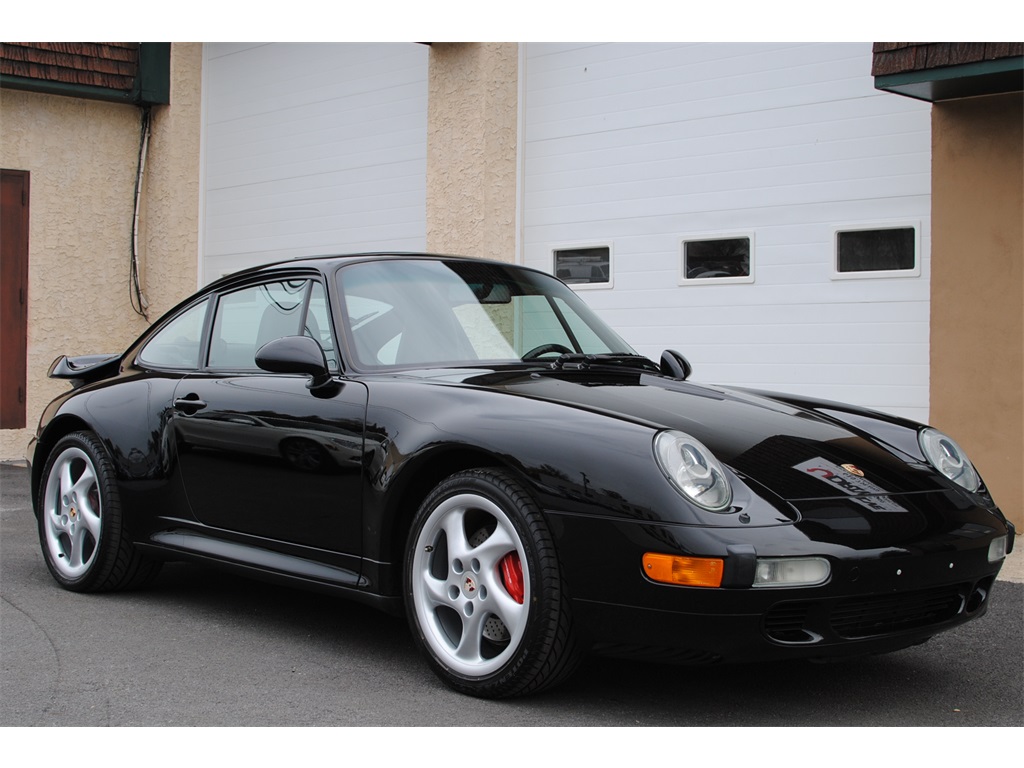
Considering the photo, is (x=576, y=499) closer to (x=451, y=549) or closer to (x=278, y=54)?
(x=451, y=549)

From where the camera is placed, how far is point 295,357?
4137 mm

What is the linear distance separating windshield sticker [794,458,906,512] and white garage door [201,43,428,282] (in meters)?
7.54

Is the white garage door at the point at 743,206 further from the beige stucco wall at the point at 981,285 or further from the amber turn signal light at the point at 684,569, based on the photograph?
the amber turn signal light at the point at 684,569

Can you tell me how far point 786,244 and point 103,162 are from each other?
8079mm

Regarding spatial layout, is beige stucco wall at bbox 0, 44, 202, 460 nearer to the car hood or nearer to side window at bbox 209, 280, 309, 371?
side window at bbox 209, 280, 309, 371

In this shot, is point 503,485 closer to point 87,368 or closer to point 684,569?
point 684,569

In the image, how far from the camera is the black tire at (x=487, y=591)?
340 cm

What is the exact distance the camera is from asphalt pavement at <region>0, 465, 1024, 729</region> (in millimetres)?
3467

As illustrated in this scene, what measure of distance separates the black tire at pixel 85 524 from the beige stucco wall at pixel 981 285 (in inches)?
192

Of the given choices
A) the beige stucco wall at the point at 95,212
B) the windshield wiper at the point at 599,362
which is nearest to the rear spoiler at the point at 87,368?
the windshield wiper at the point at 599,362

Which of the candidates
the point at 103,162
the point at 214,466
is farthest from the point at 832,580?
the point at 103,162

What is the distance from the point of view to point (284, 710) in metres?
3.51

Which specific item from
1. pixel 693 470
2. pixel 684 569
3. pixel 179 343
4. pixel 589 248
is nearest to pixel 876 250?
pixel 589 248

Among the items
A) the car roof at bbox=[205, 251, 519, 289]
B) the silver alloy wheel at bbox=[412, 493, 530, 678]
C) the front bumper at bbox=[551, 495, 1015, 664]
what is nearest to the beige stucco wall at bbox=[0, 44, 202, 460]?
the car roof at bbox=[205, 251, 519, 289]
